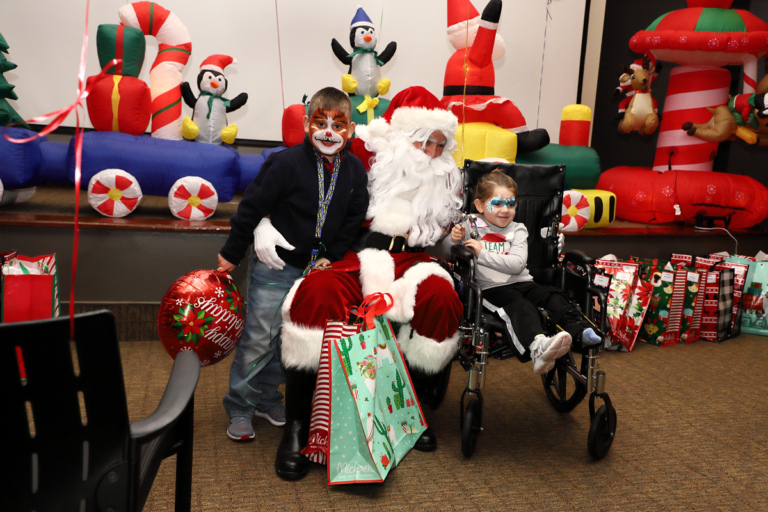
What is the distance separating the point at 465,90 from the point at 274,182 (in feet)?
5.62

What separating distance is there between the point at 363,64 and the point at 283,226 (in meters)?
1.64

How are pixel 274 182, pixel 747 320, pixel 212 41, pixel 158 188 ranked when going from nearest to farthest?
1. pixel 274 182
2. pixel 158 188
3. pixel 747 320
4. pixel 212 41

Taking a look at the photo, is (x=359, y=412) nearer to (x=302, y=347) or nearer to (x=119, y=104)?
(x=302, y=347)

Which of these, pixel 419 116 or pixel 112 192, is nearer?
pixel 419 116

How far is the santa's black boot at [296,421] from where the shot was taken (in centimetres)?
176

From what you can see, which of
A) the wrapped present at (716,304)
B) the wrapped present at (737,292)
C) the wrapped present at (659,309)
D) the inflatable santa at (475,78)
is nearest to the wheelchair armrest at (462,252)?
the inflatable santa at (475,78)

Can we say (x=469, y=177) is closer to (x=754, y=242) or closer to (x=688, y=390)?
(x=688, y=390)

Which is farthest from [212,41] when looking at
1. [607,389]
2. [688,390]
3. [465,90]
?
[688,390]

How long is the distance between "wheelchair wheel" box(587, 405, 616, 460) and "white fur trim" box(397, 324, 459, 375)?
0.51 meters

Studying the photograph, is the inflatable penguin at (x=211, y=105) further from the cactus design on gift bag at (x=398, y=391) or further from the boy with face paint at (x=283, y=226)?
the cactus design on gift bag at (x=398, y=391)

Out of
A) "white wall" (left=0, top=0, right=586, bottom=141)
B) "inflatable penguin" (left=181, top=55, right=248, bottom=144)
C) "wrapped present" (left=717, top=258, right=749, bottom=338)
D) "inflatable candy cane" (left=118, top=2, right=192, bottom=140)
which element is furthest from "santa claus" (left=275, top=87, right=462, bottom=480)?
"wrapped present" (left=717, top=258, right=749, bottom=338)

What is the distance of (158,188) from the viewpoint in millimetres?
2969

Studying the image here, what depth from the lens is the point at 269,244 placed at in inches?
76.4

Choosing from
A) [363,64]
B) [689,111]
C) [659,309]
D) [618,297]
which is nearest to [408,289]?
[618,297]
